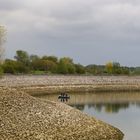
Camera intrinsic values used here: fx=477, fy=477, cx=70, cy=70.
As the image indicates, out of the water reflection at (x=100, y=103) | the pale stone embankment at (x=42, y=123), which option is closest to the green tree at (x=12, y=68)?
the water reflection at (x=100, y=103)

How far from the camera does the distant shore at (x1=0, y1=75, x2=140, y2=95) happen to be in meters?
89.0

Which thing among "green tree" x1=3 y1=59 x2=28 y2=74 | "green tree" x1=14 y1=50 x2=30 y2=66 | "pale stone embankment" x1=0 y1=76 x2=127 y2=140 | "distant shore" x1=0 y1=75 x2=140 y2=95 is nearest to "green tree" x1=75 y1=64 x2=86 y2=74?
"green tree" x1=14 y1=50 x2=30 y2=66

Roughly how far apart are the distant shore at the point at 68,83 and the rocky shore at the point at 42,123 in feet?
144

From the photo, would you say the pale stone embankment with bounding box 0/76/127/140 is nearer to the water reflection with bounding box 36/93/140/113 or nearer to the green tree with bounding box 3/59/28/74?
the water reflection with bounding box 36/93/140/113

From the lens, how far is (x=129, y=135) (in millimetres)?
35500

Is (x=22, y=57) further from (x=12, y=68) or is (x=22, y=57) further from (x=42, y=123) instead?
(x=42, y=123)

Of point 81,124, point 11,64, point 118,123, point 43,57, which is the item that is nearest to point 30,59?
point 43,57

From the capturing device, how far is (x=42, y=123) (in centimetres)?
3042

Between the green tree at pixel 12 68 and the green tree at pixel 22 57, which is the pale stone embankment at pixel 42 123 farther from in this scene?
the green tree at pixel 22 57

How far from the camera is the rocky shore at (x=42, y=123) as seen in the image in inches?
1120

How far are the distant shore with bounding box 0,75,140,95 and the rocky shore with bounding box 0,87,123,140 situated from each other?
44003mm

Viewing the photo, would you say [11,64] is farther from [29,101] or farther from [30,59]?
[29,101]

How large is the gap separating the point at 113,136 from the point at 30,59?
126 m

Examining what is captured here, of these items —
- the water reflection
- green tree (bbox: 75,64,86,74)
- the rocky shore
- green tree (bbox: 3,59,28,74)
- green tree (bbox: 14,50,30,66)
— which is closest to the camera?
the rocky shore
